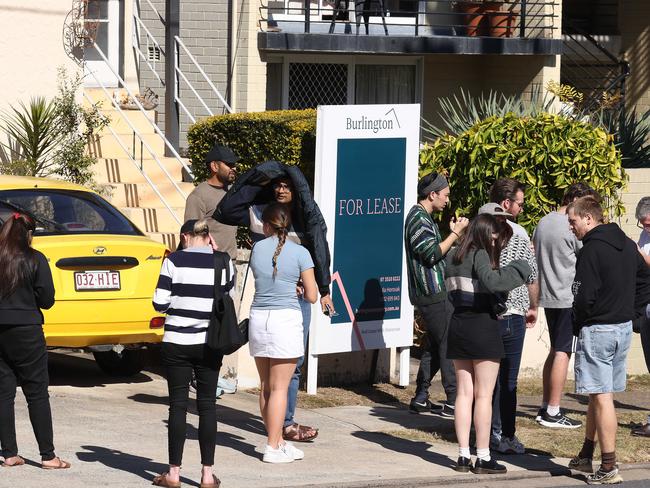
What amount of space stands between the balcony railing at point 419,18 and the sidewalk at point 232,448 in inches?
379

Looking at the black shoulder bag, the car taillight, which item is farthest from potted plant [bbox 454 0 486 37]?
the black shoulder bag

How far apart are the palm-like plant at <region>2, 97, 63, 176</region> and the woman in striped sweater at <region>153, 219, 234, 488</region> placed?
23.1 ft

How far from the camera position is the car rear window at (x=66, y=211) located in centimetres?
1114

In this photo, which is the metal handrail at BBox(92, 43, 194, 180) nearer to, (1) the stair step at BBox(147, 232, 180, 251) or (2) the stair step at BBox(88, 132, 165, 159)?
(2) the stair step at BBox(88, 132, 165, 159)

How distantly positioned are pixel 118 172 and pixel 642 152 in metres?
6.17

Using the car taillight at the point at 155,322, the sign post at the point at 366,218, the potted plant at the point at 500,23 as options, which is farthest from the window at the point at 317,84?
the car taillight at the point at 155,322

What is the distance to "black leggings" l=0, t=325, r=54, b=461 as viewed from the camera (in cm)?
832

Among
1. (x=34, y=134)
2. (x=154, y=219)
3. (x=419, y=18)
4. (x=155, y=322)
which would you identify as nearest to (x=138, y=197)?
(x=154, y=219)

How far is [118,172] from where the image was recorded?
15.8m

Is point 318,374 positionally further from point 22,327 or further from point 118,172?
point 118,172

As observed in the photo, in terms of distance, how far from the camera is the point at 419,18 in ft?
70.1

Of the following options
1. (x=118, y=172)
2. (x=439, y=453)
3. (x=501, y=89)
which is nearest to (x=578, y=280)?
(x=439, y=453)

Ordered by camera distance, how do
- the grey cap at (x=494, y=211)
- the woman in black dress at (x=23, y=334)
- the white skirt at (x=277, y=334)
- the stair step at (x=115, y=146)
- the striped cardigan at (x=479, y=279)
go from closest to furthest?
the woman in black dress at (x=23, y=334) → the white skirt at (x=277, y=334) → the striped cardigan at (x=479, y=279) → the grey cap at (x=494, y=211) → the stair step at (x=115, y=146)

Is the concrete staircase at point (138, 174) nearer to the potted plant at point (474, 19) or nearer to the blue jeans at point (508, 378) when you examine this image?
the blue jeans at point (508, 378)
